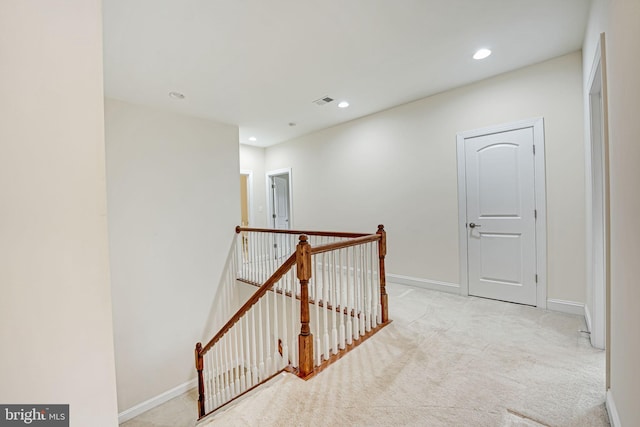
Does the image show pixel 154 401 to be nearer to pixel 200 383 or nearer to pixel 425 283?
pixel 200 383

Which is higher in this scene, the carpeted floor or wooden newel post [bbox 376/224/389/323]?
wooden newel post [bbox 376/224/389/323]

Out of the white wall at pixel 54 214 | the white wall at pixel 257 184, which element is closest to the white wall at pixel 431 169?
the white wall at pixel 257 184

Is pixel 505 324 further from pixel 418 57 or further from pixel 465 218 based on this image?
pixel 418 57

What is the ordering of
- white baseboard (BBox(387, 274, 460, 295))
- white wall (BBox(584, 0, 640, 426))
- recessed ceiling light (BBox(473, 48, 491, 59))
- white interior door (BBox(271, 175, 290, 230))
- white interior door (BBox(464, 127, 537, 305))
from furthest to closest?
white interior door (BBox(271, 175, 290, 230)) → white baseboard (BBox(387, 274, 460, 295)) → white interior door (BBox(464, 127, 537, 305)) → recessed ceiling light (BBox(473, 48, 491, 59)) → white wall (BBox(584, 0, 640, 426))

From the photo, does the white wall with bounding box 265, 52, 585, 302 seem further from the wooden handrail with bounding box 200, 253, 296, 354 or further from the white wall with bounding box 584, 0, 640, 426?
the wooden handrail with bounding box 200, 253, 296, 354

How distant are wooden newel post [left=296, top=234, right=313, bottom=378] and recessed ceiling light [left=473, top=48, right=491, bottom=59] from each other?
2438 mm

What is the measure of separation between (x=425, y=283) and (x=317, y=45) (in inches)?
123

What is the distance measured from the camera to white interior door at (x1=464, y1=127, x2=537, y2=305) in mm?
2980

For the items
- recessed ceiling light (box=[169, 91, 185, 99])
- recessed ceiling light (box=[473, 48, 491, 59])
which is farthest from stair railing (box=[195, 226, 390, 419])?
recessed ceiling light (box=[169, 91, 185, 99])

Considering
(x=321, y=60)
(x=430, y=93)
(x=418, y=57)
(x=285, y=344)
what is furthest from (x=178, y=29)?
(x=430, y=93)

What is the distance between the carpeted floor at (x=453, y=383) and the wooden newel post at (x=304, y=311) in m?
0.12

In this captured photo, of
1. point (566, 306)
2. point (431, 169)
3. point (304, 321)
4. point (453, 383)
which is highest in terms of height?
point (431, 169)

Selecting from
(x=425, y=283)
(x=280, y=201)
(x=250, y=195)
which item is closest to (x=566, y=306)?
(x=425, y=283)

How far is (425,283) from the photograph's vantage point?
12.4 feet
